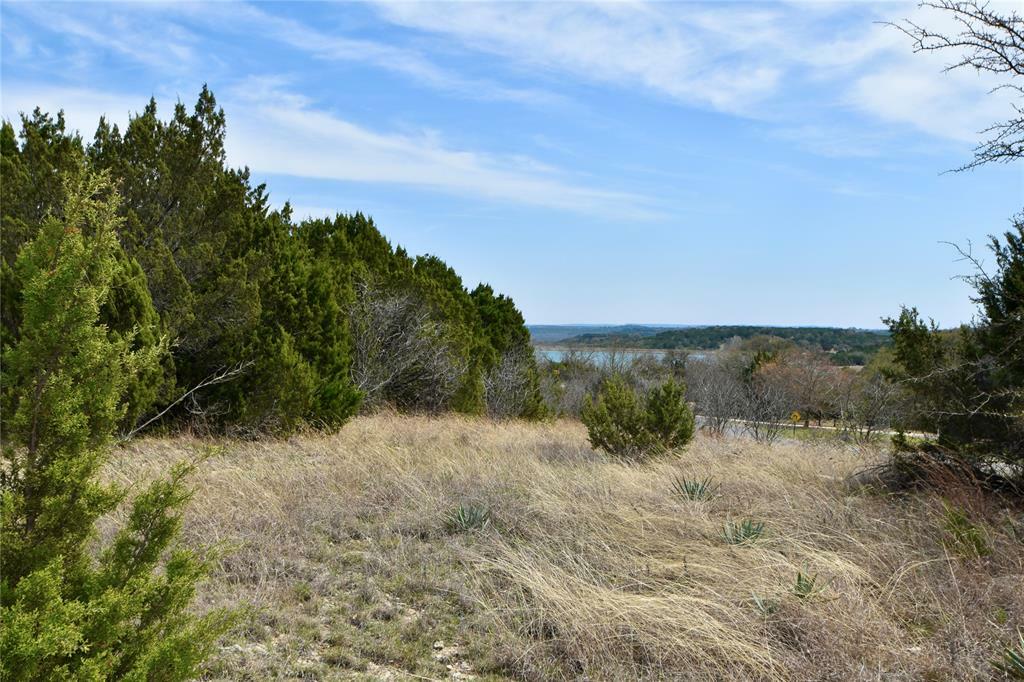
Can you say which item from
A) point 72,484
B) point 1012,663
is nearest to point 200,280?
point 72,484

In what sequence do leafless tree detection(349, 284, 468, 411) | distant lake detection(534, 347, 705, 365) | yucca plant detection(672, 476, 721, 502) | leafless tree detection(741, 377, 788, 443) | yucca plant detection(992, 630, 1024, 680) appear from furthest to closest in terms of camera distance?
1. distant lake detection(534, 347, 705, 365)
2. leafless tree detection(741, 377, 788, 443)
3. leafless tree detection(349, 284, 468, 411)
4. yucca plant detection(672, 476, 721, 502)
5. yucca plant detection(992, 630, 1024, 680)

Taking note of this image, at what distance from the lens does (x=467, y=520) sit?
6168 millimetres

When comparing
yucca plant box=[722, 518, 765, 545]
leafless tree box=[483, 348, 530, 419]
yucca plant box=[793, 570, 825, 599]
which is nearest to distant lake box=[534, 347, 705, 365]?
leafless tree box=[483, 348, 530, 419]

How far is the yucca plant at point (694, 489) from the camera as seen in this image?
6.71m

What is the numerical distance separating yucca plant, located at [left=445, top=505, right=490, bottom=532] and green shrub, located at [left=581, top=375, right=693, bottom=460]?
185 inches

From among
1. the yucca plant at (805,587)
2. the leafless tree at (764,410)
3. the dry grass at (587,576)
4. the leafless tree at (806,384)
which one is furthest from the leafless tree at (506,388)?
the yucca plant at (805,587)

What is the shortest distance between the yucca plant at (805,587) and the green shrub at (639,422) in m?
6.13

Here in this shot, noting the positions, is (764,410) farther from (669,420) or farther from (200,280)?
(200,280)

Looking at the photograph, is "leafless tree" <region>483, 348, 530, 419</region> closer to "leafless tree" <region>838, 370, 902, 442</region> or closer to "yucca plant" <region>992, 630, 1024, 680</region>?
"leafless tree" <region>838, 370, 902, 442</region>

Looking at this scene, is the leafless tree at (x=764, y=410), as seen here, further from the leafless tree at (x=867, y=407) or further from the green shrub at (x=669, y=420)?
the green shrub at (x=669, y=420)

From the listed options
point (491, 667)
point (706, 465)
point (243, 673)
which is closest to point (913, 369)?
point (706, 465)

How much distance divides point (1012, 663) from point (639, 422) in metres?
7.54

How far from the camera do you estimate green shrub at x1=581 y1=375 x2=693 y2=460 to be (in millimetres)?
10750

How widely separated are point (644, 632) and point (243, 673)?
2.09 m
